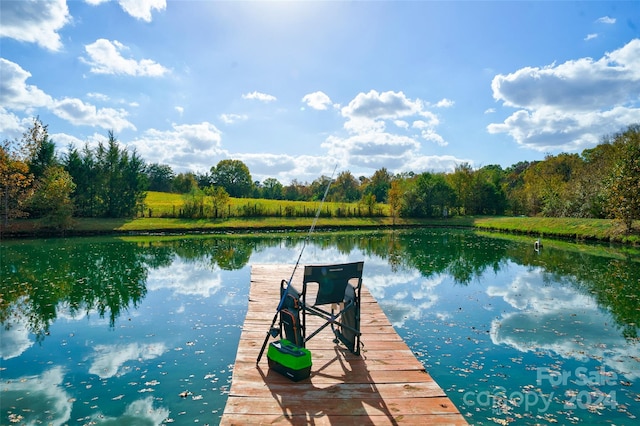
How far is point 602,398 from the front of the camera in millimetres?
5359

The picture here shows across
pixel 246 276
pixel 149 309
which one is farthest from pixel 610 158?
pixel 149 309

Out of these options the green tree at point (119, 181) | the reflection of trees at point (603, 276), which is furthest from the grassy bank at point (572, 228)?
the green tree at point (119, 181)

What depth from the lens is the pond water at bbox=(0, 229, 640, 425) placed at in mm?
5168

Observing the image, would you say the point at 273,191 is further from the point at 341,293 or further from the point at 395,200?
the point at 341,293

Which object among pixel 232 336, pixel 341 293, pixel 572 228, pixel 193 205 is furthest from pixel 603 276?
pixel 193 205

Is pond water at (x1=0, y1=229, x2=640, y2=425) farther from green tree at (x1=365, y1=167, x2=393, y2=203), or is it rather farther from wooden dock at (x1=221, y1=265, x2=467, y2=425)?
green tree at (x1=365, y1=167, x2=393, y2=203)

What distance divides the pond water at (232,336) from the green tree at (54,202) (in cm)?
1123

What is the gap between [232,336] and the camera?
7.66m

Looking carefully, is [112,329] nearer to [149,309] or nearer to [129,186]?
[149,309]

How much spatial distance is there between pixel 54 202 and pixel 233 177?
1628 inches

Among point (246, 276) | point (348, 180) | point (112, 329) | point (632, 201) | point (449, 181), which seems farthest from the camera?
point (348, 180)

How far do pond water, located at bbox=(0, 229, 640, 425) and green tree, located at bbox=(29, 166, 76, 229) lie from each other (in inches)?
442

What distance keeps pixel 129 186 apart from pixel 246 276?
84.2 feet

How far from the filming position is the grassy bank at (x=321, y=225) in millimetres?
26359
